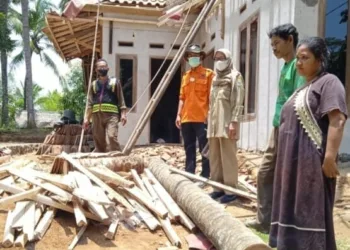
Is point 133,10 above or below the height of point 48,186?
above

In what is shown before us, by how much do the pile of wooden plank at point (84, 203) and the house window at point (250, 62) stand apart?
3.93m

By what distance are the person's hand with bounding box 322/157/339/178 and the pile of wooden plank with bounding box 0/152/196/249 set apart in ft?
4.84

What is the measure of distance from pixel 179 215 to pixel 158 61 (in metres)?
8.70

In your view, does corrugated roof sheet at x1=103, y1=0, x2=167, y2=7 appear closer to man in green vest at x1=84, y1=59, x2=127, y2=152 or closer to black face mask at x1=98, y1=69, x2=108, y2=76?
man in green vest at x1=84, y1=59, x2=127, y2=152

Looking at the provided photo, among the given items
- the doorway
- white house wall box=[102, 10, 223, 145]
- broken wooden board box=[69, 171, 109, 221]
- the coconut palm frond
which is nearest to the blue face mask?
broken wooden board box=[69, 171, 109, 221]

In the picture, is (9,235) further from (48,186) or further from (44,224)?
(48,186)

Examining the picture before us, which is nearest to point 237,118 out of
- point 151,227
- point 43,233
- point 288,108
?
point 151,227

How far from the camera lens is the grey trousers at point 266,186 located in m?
3.91

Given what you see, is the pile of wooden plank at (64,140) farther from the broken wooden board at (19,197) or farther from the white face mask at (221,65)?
the broken wooden board at (19,197)

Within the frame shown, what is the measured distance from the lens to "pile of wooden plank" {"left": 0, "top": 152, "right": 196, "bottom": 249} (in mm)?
3824

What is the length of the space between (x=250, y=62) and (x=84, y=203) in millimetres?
5388

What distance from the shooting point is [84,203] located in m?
4.02

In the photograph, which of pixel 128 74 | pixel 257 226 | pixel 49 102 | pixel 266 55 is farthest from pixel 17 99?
pixel 257 226

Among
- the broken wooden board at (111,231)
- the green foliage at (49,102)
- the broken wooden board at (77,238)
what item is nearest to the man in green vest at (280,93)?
the broken wooden board at (111,231)
